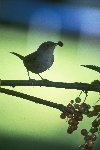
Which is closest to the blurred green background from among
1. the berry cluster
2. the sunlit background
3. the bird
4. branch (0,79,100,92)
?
the sunlit background

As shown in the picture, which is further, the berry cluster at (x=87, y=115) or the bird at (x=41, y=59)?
the bird at (x=41, y=59)

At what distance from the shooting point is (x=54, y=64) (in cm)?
631

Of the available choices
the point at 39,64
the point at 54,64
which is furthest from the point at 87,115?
the point at 54,64

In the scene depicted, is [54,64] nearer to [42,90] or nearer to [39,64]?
[42,90]

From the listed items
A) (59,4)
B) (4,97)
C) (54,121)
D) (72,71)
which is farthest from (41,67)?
(59,4)

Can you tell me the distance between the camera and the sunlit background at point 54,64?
14.6ft

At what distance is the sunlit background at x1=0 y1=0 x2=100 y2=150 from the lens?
14.6 feet

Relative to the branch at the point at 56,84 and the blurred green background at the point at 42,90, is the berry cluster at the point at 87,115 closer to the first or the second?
the branch at the point at 56,84

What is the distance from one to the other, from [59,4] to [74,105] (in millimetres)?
7069

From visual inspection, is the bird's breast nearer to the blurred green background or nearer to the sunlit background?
the sunlit background

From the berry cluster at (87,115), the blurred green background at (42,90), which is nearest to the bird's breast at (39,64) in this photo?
the berry cluster at (87,115)

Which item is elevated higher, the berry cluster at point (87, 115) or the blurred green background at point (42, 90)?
the berry cluster at point (87, 115)

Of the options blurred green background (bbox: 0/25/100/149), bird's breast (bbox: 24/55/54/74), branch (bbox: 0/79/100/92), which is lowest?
blurred green background (bbox: 0/25/100/149)

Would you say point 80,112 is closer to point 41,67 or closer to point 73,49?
point 41,67
